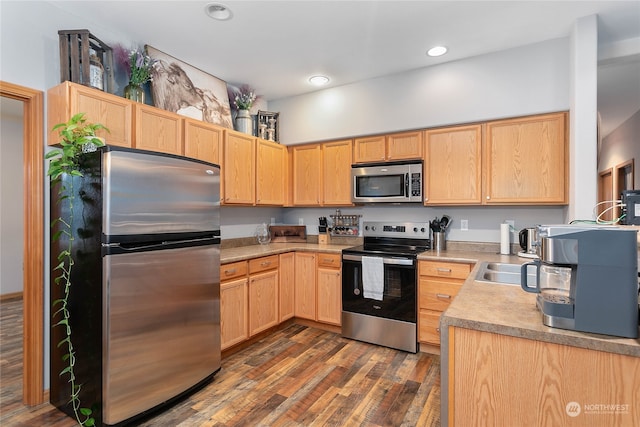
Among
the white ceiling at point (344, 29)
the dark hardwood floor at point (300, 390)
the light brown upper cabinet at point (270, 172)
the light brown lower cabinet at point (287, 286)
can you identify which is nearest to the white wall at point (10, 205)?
the dark hardwood floor at point (300, 390)

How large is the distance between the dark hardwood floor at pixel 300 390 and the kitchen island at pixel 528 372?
93 cm

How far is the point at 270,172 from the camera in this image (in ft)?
12.0

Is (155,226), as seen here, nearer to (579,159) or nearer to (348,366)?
(348,366)

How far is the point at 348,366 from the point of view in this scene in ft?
8.66

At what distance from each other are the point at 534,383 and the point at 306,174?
10.0ft

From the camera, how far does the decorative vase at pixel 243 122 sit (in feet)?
11.4

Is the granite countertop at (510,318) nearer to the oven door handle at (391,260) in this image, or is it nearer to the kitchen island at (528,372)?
the kitchen island at (528,372)

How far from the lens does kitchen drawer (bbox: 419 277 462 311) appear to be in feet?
8.93

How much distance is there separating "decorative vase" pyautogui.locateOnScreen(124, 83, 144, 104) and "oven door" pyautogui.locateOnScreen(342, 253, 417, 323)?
222 centimetres

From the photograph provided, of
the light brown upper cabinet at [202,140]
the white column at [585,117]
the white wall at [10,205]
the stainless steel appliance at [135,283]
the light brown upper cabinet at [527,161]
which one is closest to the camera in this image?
the stainless steel appliance at [135,283]

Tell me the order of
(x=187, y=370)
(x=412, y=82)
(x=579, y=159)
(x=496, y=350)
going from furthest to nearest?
1. (x=412, y=82)
2. (x=579, y=159)
3. (x=187, y=370)
4. (x=496, y=350)

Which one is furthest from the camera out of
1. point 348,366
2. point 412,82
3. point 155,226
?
point 412,82

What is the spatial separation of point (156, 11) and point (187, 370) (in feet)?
8.08

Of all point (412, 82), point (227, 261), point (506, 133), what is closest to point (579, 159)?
point (506, 133)
